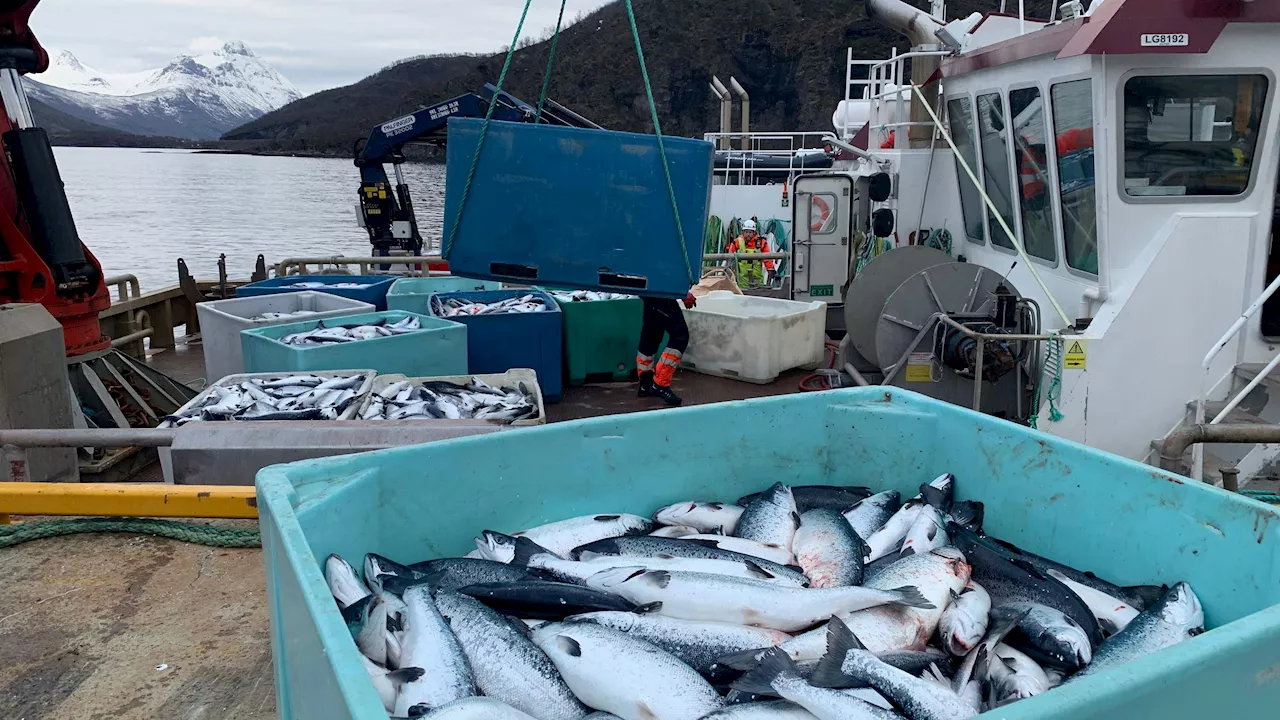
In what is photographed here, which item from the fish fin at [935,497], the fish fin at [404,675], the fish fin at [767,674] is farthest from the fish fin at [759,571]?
the fish fin at [404,675]

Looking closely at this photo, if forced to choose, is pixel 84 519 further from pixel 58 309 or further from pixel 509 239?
pixel 58 309

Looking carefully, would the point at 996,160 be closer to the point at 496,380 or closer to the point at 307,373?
the point at 496,380

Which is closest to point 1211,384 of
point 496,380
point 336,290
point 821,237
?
point 821,237

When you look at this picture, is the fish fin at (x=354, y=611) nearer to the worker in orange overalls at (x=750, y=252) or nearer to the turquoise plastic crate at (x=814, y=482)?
the turquoise plastic crate at (x=814, y=482)

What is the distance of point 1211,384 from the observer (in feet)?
19.4

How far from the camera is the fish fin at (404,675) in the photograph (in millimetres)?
1867

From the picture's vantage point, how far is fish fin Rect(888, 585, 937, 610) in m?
2.16

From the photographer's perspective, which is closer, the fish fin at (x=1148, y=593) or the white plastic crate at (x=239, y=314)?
the fish fin at (x=1148, y=593)

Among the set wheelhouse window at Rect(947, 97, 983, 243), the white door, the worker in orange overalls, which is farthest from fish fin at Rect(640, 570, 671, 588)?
the worker in orange overalls

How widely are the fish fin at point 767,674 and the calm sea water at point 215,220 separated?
12.7 metres

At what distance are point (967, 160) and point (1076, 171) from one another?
2095 millimetres

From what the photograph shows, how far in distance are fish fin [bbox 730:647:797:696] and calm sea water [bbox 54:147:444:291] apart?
12.7m

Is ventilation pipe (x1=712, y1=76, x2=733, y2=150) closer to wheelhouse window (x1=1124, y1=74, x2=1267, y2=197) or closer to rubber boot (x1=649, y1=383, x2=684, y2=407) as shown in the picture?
rubber boot (x1=649, y1=383, x2=684, y2=407)

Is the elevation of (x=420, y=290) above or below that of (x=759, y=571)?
above
